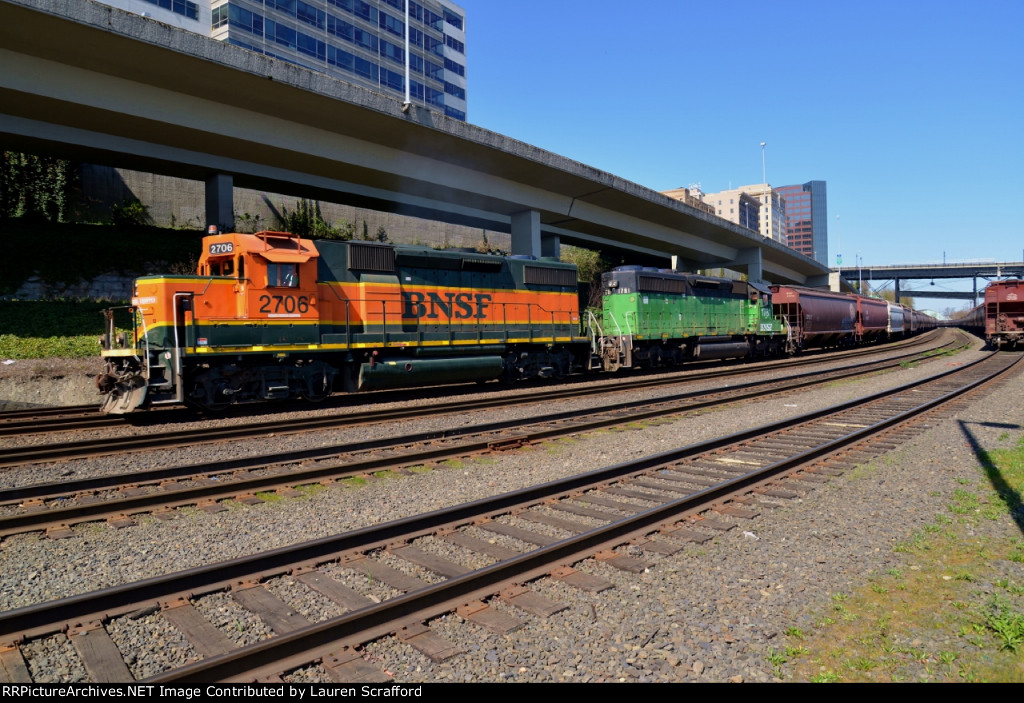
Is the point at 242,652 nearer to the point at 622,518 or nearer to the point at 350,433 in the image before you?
the point at 622,518

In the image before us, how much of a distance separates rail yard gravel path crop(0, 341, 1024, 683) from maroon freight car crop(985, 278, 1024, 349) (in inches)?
1062

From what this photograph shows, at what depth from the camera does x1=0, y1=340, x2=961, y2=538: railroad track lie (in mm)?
5820

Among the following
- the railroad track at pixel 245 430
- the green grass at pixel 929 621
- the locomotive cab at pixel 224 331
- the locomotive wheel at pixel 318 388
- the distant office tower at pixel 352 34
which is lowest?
the green grass at pixel 929 621

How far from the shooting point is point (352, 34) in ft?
175

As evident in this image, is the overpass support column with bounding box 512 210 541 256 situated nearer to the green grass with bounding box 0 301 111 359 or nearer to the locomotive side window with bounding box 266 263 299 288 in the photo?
the green grass with bounding box 0 301 111 359

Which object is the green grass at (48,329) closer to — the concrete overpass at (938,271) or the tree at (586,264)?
the tree at (586,264)

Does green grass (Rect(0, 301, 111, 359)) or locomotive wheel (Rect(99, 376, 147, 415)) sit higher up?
green grass (Rect(0, 301, 111, 359))

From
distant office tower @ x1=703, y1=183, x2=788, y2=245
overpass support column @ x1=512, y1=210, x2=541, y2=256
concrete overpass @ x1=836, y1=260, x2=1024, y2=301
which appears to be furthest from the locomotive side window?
distant office tower @ x1=703, y1=183, x2=788, y2=245

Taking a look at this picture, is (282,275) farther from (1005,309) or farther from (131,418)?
(1005,309)

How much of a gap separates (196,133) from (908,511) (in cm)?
1953

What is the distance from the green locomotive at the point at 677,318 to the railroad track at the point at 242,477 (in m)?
9.33

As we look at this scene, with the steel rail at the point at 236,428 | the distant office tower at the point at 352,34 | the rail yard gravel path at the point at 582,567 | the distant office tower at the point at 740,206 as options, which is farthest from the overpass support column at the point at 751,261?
the distant office tower at the point at 740,206

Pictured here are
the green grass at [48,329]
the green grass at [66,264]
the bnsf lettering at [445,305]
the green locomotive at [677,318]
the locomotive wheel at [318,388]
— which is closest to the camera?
the locomotive wheel at [318,388]

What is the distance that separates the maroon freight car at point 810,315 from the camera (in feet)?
94.3
